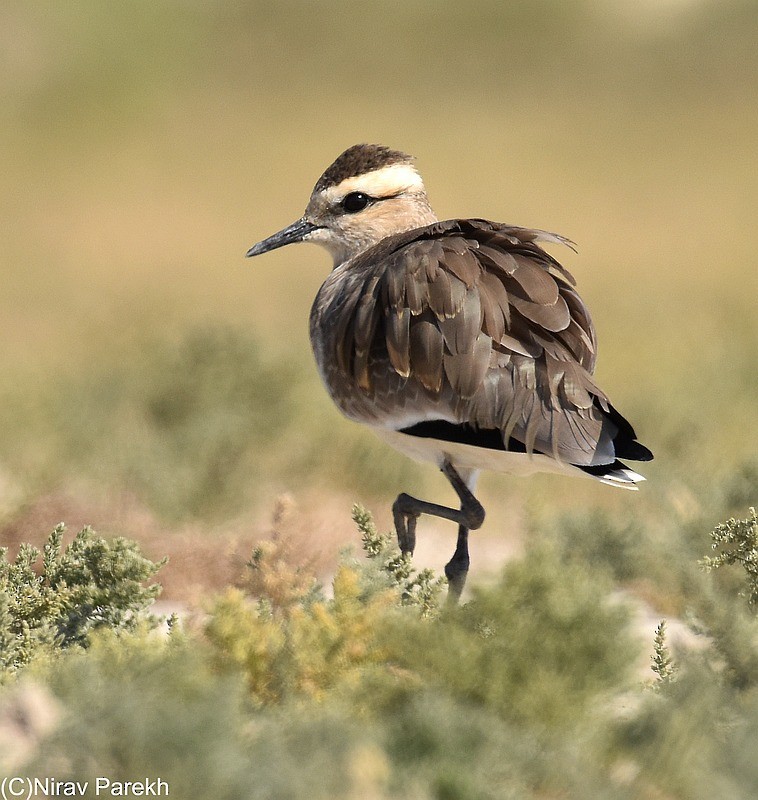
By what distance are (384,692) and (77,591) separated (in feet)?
4.16

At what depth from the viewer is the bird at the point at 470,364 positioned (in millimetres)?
4547

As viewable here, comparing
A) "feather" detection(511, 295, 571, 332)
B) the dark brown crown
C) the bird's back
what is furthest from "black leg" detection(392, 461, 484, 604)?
the dark brown crown

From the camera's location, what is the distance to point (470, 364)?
462 centimetres

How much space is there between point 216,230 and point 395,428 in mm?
16984

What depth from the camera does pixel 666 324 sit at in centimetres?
1400

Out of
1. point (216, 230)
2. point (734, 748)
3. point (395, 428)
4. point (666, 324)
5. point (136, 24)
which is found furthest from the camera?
point (136, 24)

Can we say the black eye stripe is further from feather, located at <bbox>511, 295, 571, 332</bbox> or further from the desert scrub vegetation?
the desert scrub vegetation

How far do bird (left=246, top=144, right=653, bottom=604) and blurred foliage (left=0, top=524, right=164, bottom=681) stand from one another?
1030mm

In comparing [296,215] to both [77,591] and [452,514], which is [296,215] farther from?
[77,591]

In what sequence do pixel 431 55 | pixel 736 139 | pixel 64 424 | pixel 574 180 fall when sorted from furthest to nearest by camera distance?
pixel 431 55, pixel 736 139, pixel 574 180, pixel 64 424

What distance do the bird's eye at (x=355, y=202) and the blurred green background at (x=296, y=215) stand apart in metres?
1.58

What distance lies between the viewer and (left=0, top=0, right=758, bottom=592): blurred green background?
7652 millimetres

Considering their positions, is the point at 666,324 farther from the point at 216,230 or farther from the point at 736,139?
the point at 736,139

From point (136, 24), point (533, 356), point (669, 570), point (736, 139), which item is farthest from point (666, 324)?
point (136, 24)
